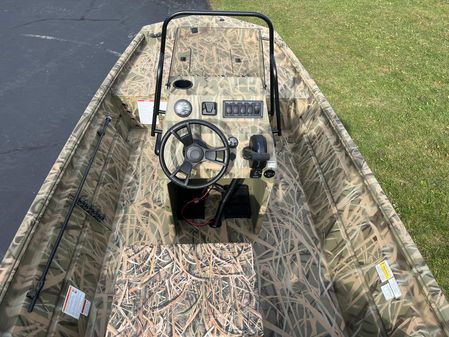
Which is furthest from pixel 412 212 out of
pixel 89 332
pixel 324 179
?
pixel 89 332

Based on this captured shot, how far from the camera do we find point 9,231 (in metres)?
3.62

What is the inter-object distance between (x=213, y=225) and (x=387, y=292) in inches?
59.2

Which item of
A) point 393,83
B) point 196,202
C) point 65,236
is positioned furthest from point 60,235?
point 393,83

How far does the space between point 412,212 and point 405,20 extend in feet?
20.8

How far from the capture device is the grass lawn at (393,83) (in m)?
4.15

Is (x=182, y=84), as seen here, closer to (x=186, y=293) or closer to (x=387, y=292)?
(x=186, y=293)

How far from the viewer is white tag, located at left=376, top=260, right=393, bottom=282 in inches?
85.1

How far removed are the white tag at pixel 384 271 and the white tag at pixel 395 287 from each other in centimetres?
3

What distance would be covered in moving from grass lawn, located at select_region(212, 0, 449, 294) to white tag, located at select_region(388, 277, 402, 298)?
1833 mm

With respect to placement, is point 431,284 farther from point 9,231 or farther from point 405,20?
point 405,20

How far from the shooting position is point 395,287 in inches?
82.2

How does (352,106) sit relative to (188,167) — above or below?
above

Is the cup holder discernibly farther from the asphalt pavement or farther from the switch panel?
the asphalt pavement

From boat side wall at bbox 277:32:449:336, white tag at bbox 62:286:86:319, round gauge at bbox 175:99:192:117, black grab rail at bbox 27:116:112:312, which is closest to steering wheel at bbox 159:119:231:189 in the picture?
round gauge at bbox 175:99:192:117
